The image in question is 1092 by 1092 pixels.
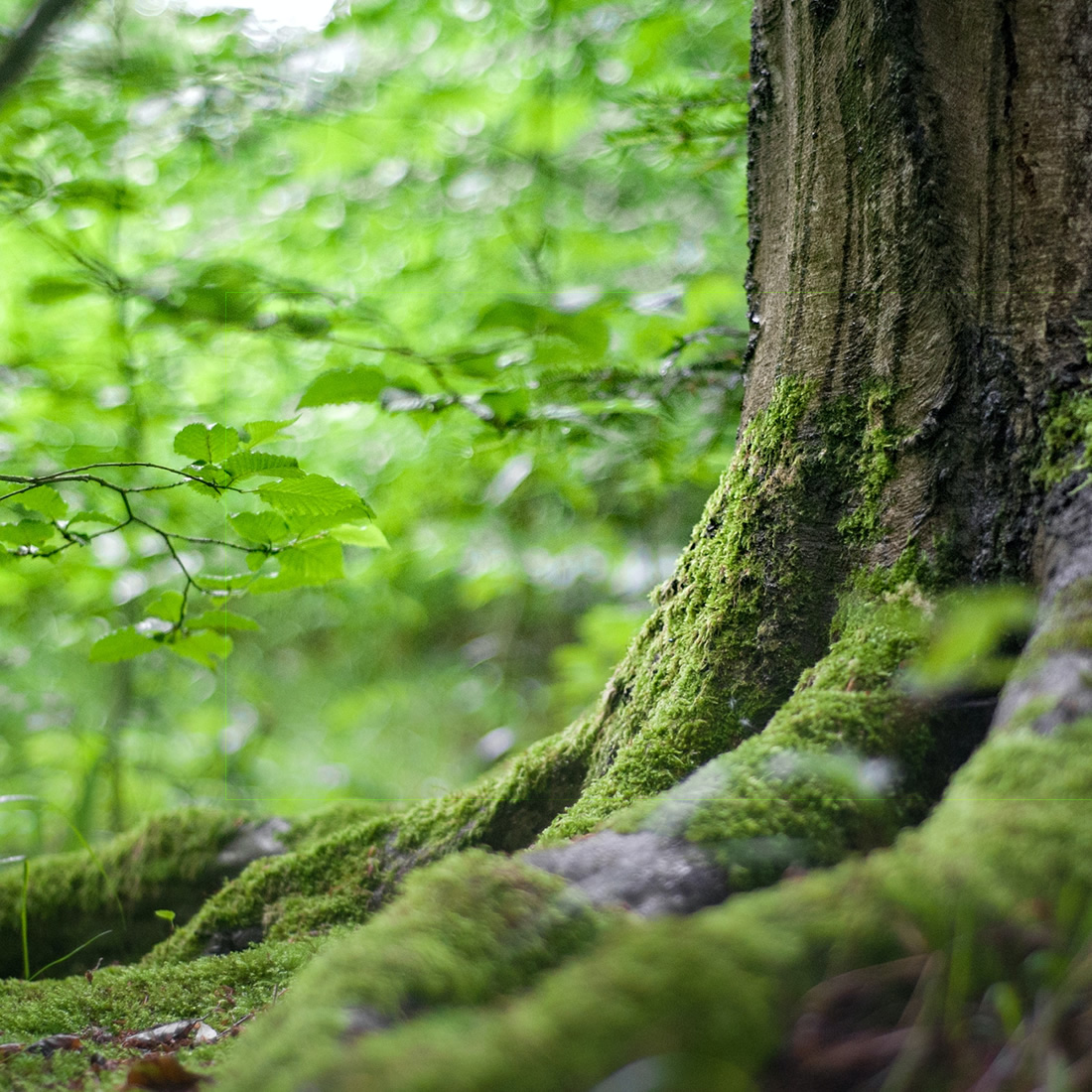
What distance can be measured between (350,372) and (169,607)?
A: 749 millimetres

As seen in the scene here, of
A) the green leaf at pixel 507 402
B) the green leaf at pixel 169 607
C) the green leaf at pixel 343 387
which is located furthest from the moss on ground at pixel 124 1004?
the green leaf at pixel 507 402

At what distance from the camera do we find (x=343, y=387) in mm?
1861

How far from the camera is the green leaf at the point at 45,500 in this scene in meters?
1.62

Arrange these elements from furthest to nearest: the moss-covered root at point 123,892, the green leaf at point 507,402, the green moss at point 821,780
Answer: the moss-covered root at point 123,892 → the green leaf at point 507,402 → the green moss at point 821,780

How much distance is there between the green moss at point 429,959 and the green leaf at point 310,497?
0.79 metres

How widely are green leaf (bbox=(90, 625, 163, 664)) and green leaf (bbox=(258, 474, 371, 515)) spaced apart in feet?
A: 2.00

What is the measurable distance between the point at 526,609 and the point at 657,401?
320 cm

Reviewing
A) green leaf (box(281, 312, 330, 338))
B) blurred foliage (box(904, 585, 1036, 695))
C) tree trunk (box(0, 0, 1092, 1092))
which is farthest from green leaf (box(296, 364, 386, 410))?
blurred foliage (box(904, 585, 1036, 695))

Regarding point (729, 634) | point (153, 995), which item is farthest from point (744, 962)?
point (153, 995)

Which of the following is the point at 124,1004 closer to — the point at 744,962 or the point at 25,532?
the point at 25,532

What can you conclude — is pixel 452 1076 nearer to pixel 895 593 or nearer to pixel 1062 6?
pixel 895 593

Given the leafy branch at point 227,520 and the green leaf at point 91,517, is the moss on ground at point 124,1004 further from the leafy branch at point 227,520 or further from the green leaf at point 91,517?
the green leaf at point 91,517

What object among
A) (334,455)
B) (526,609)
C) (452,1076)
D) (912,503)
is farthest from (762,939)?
(334,455)

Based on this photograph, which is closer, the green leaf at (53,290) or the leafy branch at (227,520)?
the leafy branch at (227,520)
